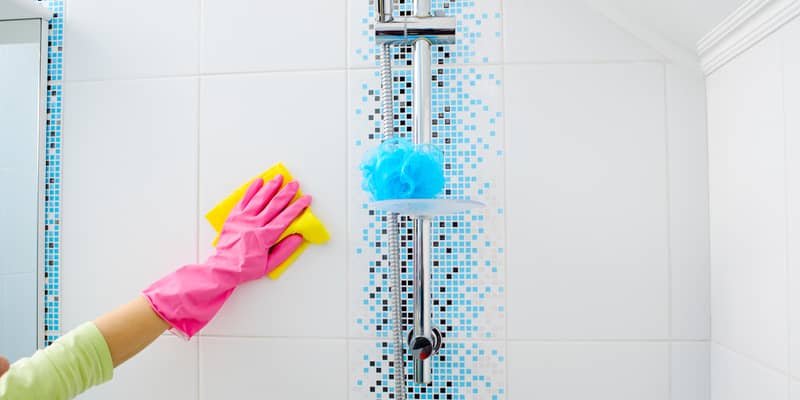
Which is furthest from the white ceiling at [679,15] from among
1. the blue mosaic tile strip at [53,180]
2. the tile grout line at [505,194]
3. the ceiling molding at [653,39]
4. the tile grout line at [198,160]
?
the blue mosaic tile strip at [53,180]

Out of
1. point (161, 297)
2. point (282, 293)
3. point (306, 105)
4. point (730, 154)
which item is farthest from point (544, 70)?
point (161, 297)

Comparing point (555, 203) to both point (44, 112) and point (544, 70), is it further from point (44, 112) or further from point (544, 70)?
point (44, 112)

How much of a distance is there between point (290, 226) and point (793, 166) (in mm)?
906

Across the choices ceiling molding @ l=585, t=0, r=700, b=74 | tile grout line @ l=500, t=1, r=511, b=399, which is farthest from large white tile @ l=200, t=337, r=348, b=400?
ceiling molding @ l=585, t=0, r=700, b=74

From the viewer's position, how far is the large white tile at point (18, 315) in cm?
118

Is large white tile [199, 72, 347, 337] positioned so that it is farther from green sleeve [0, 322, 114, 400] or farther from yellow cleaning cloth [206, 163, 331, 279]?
green sleeve [0, 322, 114, 400]

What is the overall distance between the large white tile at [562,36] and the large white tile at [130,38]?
0.73m

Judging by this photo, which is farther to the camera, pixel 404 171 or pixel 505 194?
pixel 505 194

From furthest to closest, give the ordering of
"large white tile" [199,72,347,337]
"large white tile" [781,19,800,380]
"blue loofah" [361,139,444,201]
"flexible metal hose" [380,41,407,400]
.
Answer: "large white tile" [199,72,347,337] < "flexible metal hose" [380,41,407,400] < "blue loofah" [361,139,444,201] < "large white tile" [781,19,800,380]

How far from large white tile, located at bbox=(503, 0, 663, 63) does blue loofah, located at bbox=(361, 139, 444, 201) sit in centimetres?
37

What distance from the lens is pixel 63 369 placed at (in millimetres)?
927

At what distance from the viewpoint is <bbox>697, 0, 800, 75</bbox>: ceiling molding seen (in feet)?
2.74

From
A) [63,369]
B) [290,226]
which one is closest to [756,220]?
[290,226]

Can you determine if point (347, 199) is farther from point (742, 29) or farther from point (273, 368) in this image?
point (742, 29)
